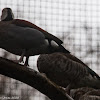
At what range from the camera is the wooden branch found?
175 centimetres

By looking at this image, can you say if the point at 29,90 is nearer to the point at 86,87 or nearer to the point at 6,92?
the point at 6,92

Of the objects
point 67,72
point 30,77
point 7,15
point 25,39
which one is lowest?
point 67,72

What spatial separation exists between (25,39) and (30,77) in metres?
0.48

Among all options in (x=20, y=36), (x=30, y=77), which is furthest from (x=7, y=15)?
(x=30, y=77)

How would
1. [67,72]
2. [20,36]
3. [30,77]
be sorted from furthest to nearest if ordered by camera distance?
1. [67,72]
2. [20,36]
3. [30,77]

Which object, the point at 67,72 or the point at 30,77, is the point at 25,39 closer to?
the point at 30,77

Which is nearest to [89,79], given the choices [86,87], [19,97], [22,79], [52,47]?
[86,87]

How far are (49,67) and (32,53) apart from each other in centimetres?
59

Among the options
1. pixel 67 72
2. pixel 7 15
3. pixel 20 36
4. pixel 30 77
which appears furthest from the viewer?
pixel 67 72

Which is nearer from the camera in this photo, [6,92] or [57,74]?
[57,74]

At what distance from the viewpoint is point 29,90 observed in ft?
13.6

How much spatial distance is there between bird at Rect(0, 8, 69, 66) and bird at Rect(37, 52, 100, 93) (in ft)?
1.85

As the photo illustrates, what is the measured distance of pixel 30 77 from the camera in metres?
1.79

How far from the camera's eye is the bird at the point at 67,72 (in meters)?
2.83
